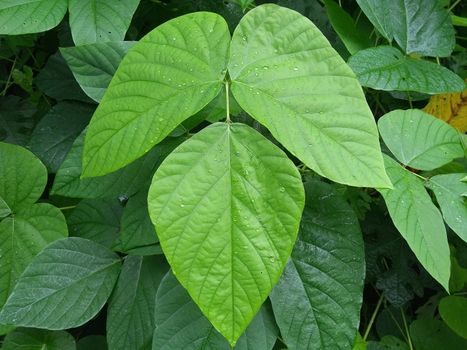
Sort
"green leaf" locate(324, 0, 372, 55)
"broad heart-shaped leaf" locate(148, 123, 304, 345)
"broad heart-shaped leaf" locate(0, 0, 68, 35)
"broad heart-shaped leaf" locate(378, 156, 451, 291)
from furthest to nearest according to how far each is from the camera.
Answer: "green leaf" locate(324, 0, 372, 55) → "broad heart-shaped leaf" locate(0, 0, 68, 35) → "broad heart-shaped leaf" locate(378, 156, 451, 291) → "broad heart-shaped leaf" locate(148, 123, 304, 345)

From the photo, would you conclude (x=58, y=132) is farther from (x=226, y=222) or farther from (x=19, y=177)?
(x=226, y=222)

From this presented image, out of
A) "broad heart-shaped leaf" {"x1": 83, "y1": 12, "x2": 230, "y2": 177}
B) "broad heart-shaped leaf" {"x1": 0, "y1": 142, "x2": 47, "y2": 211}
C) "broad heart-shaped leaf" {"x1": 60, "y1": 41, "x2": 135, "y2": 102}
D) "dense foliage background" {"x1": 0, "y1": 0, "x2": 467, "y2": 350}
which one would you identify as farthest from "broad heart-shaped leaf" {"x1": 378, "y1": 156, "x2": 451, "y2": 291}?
"broad heart-shaped leaf" {"x1": 0, "y1": 142, "x2": 47, "y2": 211}

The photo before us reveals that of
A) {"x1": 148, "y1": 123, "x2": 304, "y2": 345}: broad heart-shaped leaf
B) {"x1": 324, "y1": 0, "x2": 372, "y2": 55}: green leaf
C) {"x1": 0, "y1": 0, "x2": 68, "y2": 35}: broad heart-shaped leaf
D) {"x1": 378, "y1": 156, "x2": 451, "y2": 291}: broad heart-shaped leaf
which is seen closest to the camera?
{"x1": 148, "y1": 123, "x2": 304, "y2": 345}: broad heart-shaped leaf

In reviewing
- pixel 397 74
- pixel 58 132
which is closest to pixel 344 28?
pixel 397 74

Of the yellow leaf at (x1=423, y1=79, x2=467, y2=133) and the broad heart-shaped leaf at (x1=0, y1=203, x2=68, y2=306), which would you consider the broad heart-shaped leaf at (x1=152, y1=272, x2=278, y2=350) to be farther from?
the yellow leaf at (x1=423, y1=79, x2=467, y2=133)

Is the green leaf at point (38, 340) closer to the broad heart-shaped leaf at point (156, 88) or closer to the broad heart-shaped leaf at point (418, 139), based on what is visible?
the broad heart-shaped leaf at point (156, 88)

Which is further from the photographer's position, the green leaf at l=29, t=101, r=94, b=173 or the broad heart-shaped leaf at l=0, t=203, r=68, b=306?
the green leaf at l=29, t=101, r=94, b=173
